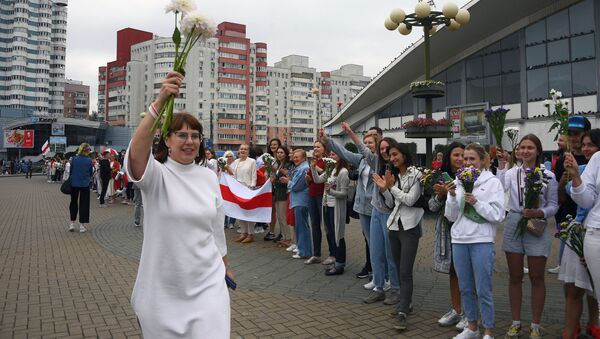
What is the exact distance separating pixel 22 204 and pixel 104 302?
15724 mm

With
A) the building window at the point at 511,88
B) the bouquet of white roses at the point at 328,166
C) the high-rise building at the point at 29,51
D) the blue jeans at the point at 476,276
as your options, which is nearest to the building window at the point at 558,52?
the building window at the point at 511,88

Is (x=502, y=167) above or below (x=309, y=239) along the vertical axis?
above

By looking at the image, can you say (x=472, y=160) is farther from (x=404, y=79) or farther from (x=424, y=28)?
(x=404, y=79)

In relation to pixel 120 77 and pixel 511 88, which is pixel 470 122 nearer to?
pixel 511 88

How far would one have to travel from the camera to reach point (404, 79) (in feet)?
128

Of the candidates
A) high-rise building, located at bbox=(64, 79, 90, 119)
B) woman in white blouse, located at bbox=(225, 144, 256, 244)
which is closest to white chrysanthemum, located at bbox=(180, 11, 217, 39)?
woman in white blouse, located at bbox=(225, 144, 256, 244)

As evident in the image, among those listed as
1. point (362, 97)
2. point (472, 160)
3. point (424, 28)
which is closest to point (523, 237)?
point (472, 160)

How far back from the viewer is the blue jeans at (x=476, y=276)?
4.12 metres

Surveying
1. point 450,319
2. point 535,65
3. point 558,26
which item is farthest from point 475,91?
point 450,319

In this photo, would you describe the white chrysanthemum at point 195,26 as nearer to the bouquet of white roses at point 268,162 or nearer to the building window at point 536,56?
the bouquet of white roses at point 268,162

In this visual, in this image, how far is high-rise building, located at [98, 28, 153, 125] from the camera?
10569 cm

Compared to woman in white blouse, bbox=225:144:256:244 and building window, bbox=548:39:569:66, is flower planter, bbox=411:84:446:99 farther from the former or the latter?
building window, bbox=548:39:569:66

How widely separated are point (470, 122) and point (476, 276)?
1164 inches

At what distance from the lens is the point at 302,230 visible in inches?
321
